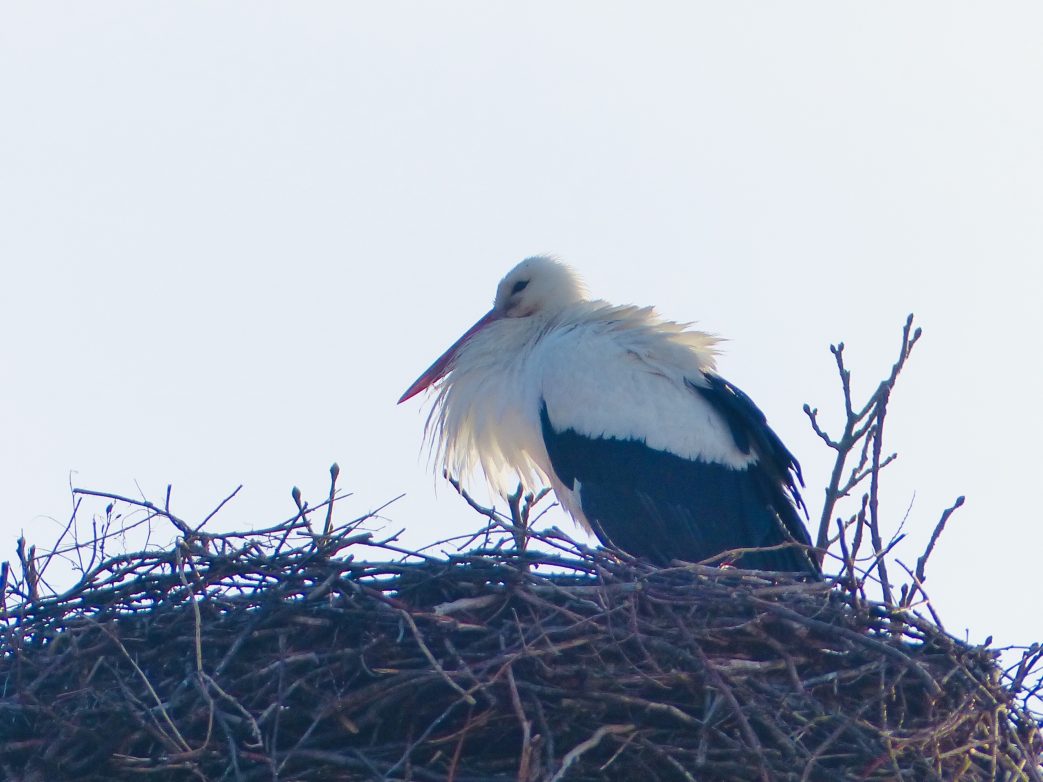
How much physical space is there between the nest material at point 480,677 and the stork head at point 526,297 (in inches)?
79.7

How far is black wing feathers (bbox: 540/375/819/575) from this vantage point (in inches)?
183

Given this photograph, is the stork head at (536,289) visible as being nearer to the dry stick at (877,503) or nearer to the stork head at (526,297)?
the stork head at (526,297)

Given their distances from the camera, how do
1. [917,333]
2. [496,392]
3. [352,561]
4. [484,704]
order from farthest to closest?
[496,392] < [917,333] < [352,561] < [484,704]

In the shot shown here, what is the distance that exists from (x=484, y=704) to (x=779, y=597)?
78 cm

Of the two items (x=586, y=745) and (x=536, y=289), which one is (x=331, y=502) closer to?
(x=586, y=745)

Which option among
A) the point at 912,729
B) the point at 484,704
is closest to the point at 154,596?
the point at 484,704

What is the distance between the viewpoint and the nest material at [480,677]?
3156 mm

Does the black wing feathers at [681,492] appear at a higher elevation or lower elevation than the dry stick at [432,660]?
higher

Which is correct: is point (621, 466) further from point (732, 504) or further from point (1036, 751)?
point (1036, 751)

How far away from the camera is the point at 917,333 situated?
12.2 feet

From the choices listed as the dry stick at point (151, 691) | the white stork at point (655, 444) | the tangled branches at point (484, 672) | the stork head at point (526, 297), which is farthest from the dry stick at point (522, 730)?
the stork head at point (526, 297)

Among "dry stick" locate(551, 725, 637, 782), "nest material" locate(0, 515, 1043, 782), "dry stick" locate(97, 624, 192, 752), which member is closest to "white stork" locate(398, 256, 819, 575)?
"nest material" locate(0, 515, 1043, 782)

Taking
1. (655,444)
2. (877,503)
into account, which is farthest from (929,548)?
(655,444)

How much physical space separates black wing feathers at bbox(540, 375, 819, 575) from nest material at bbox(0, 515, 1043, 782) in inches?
41.9
